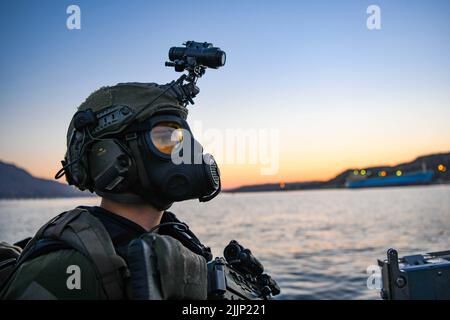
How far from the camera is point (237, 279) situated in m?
2.90

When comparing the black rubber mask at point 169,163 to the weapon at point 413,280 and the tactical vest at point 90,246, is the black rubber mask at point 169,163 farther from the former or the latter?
the weapon at point 413,280

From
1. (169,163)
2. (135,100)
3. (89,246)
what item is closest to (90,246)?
(89,246)

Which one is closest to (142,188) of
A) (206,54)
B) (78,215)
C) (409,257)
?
(78,215)

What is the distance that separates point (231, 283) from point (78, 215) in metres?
0.99

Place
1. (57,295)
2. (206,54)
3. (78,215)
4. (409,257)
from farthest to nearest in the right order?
(409,257)
(206,54)
(78,215)
(57,295)

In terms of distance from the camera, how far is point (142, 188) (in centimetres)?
245

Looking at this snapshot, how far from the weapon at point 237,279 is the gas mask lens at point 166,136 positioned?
68cm

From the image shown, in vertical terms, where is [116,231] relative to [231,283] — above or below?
above

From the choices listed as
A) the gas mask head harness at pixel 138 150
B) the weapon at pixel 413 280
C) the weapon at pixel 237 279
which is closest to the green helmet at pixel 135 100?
the gas mask head harness at pixel 138 150

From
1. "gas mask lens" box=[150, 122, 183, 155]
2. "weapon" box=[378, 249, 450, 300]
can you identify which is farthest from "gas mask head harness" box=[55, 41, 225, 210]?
"weapon" box=[378, 249, 450, 300]

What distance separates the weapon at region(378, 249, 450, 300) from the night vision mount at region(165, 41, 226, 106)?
1.58 meters

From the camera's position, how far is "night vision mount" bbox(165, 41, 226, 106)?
2.72m

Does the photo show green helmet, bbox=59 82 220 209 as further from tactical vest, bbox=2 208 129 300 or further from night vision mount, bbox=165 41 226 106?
tactical vest, bbox=2 208 129 300
